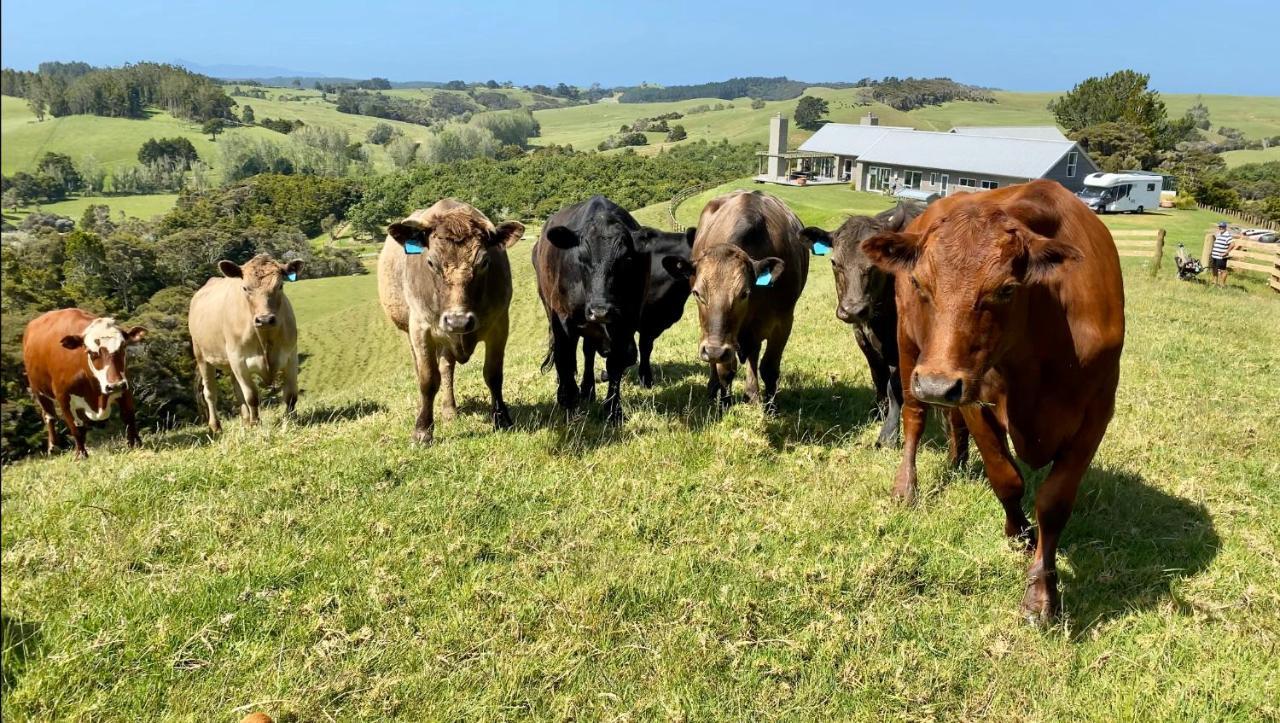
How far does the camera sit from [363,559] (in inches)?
200

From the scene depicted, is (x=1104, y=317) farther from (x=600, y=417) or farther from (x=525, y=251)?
(x=525, y=251)

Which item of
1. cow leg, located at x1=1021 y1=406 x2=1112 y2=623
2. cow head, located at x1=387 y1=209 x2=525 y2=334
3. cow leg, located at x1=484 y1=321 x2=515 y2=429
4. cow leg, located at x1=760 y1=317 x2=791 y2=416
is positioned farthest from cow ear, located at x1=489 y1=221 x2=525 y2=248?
cow leg, located at x1=1021 y1=406 x2=1112 y2=623

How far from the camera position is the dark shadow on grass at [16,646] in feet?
12.5

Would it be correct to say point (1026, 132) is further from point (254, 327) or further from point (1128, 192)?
point (254, 327)

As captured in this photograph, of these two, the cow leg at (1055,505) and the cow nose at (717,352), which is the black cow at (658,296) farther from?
the cow leg at (1055,505)

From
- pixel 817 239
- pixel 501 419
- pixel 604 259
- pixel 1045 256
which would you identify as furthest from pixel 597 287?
pixel 1045 256

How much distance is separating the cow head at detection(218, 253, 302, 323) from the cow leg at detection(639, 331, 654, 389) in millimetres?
4993

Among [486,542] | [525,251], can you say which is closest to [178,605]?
[486,542]

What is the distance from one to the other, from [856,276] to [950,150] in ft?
233

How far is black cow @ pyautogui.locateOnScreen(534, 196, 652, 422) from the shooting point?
25.5ft

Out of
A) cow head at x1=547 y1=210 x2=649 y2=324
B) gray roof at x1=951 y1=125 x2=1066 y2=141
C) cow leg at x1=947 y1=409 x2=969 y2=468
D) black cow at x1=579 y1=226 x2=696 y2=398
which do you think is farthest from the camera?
gray roof at x1=951 y1=125 x2=1066 y2=141

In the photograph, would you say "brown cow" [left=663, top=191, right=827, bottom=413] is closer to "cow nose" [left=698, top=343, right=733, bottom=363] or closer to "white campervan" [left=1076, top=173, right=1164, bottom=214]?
"cow nose" [left=698, top=343, right=733, bottom=363]

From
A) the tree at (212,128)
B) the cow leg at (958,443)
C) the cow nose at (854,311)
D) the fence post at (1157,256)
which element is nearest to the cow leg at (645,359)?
the cow nose at (854,311)

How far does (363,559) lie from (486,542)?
0.83 m
